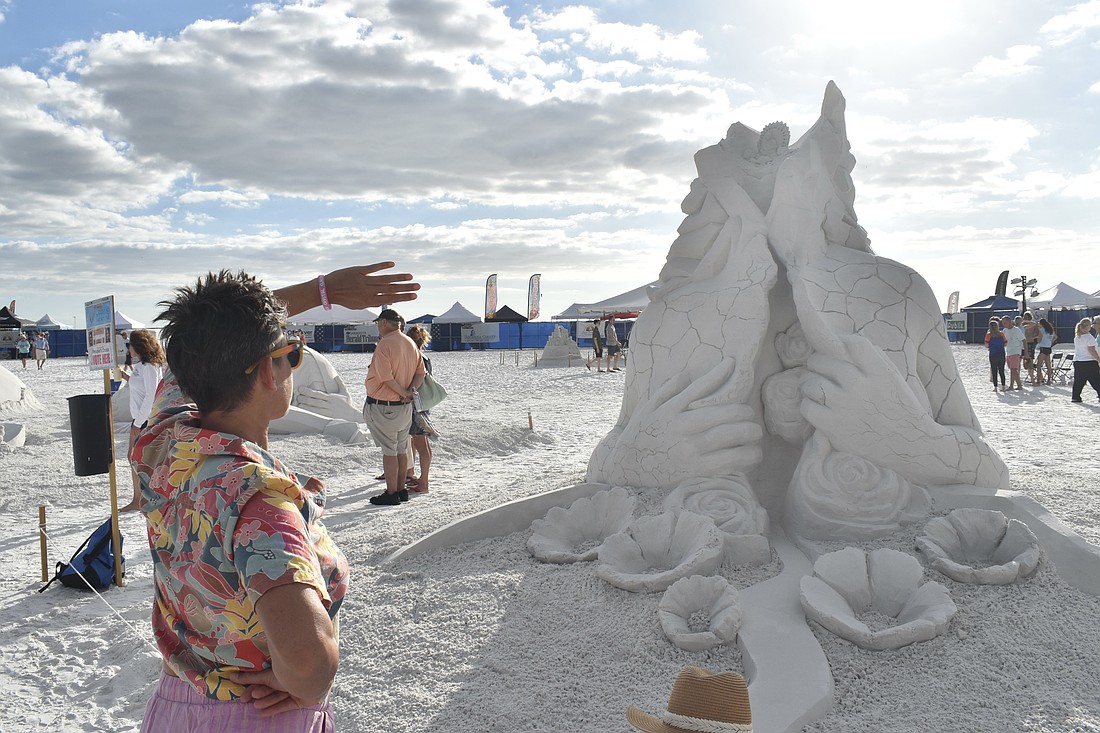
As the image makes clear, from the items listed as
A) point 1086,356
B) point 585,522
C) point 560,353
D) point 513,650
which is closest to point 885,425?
point 585,522

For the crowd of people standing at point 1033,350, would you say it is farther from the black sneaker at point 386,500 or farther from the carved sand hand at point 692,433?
the black sneaker at point 386,500

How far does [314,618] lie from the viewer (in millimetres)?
1151

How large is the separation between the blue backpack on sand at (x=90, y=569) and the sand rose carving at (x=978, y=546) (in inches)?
165

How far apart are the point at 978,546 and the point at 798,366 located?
1199 mm

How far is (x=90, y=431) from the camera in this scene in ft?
14.6

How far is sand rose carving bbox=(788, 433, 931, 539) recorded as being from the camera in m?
3.55

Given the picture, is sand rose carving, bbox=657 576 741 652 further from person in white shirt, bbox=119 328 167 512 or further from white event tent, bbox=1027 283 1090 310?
white event tent, bbox=1027 283 1090 310

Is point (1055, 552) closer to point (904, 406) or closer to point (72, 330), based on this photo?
point (904, 406)

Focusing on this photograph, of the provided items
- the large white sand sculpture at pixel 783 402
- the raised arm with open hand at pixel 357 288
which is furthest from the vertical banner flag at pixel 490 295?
the raised arm with open hand at pixel 357 288

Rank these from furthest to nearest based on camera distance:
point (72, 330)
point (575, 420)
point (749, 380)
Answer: point (72, 330), point (575, 420), point (749, 380)

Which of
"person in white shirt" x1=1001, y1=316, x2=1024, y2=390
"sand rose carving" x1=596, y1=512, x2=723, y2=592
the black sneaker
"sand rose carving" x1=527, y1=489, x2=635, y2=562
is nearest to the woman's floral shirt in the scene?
"sand rose carving" x1=596, y1=512, x2=723, y2=592

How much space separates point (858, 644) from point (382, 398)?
13.1 feet

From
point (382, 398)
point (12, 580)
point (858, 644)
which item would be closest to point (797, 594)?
point (858, 644)

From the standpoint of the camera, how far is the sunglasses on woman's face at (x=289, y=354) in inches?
53.1
